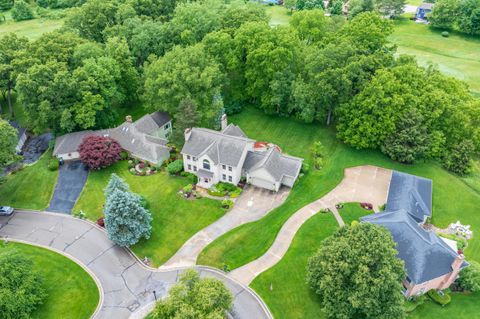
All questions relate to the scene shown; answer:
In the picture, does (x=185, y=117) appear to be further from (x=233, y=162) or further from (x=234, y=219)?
(x=234, y=219)

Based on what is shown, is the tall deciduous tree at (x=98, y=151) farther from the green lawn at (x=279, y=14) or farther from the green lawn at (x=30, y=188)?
the green lawn at (x=279, y=14)

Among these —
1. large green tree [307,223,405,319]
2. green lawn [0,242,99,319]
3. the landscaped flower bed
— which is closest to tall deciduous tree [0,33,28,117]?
the landscaped flower bed

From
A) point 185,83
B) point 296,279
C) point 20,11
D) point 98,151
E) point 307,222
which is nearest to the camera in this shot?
point 296,279

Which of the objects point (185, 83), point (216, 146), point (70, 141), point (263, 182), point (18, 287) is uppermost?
point (185, 83)

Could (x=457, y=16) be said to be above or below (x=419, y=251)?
above

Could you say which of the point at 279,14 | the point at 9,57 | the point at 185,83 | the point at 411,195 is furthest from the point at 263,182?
the point at 279,14

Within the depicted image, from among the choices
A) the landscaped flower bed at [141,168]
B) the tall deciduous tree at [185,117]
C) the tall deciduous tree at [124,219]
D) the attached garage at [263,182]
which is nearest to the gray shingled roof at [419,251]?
the attached garage at [263,182]
